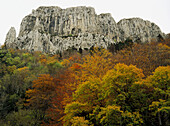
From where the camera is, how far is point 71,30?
9675 cm

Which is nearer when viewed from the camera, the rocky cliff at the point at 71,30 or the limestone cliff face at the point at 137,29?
the rocky cliff at the point at 71,30

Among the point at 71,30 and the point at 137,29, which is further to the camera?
the point at 137,29

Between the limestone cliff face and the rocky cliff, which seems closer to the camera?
the rocky cliff

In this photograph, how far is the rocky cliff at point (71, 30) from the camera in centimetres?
8400

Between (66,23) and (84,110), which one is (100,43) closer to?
(66,23)

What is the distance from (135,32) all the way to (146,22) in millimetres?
17469

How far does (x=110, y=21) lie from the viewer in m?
109

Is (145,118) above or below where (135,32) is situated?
below

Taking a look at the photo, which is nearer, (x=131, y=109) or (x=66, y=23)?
(x=131, y=109)

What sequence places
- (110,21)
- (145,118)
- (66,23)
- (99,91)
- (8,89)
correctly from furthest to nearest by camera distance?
(110,21)
(66,23)
(8,89)
(99,91)
(145,118)

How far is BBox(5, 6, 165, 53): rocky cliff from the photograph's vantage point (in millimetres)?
84000

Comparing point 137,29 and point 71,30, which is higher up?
point 137,29

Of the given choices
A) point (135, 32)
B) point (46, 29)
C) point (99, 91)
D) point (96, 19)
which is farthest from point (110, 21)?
point (99, 91)

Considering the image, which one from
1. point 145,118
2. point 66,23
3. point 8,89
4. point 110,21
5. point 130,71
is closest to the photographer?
point 145,118
